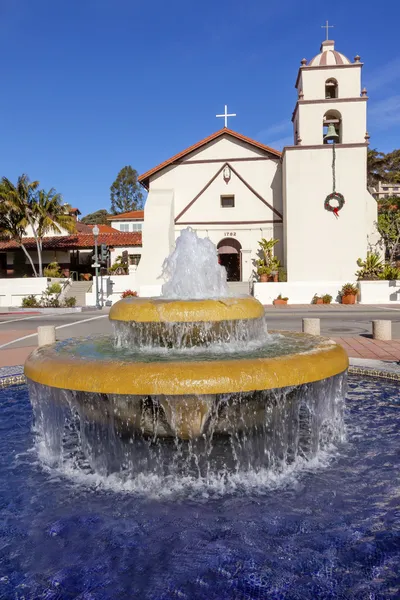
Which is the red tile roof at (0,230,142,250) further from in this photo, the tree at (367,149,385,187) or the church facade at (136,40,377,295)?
the tree at (367,149,385,187)

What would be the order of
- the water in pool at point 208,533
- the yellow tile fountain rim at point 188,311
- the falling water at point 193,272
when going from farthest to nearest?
the falling water at point 193,272 → the yellow tile fountain rim at point 188,311 → the water in pool at point 208,533

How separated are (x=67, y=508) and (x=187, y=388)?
1.31 metres

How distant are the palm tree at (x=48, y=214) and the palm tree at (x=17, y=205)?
461 millimetres

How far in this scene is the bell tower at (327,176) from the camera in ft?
83.8

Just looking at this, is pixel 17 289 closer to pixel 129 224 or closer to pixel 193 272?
pixel 129 224

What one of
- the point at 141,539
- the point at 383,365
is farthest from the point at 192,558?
the point at 383,365

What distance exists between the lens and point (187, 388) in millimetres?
3340

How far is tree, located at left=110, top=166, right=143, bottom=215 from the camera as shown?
64312 millimetres

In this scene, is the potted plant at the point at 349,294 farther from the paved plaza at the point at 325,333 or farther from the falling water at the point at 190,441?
the falling water at the point at 190,441

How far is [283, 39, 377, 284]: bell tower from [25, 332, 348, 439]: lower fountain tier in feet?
74.8

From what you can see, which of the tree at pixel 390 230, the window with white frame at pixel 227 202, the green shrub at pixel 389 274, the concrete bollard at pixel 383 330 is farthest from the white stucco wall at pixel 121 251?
the concrete bollard at pixel 383 330

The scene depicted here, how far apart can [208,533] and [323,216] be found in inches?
979

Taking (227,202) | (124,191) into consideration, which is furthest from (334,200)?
(124,191)

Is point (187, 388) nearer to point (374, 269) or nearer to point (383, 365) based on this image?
point (383, 365)
